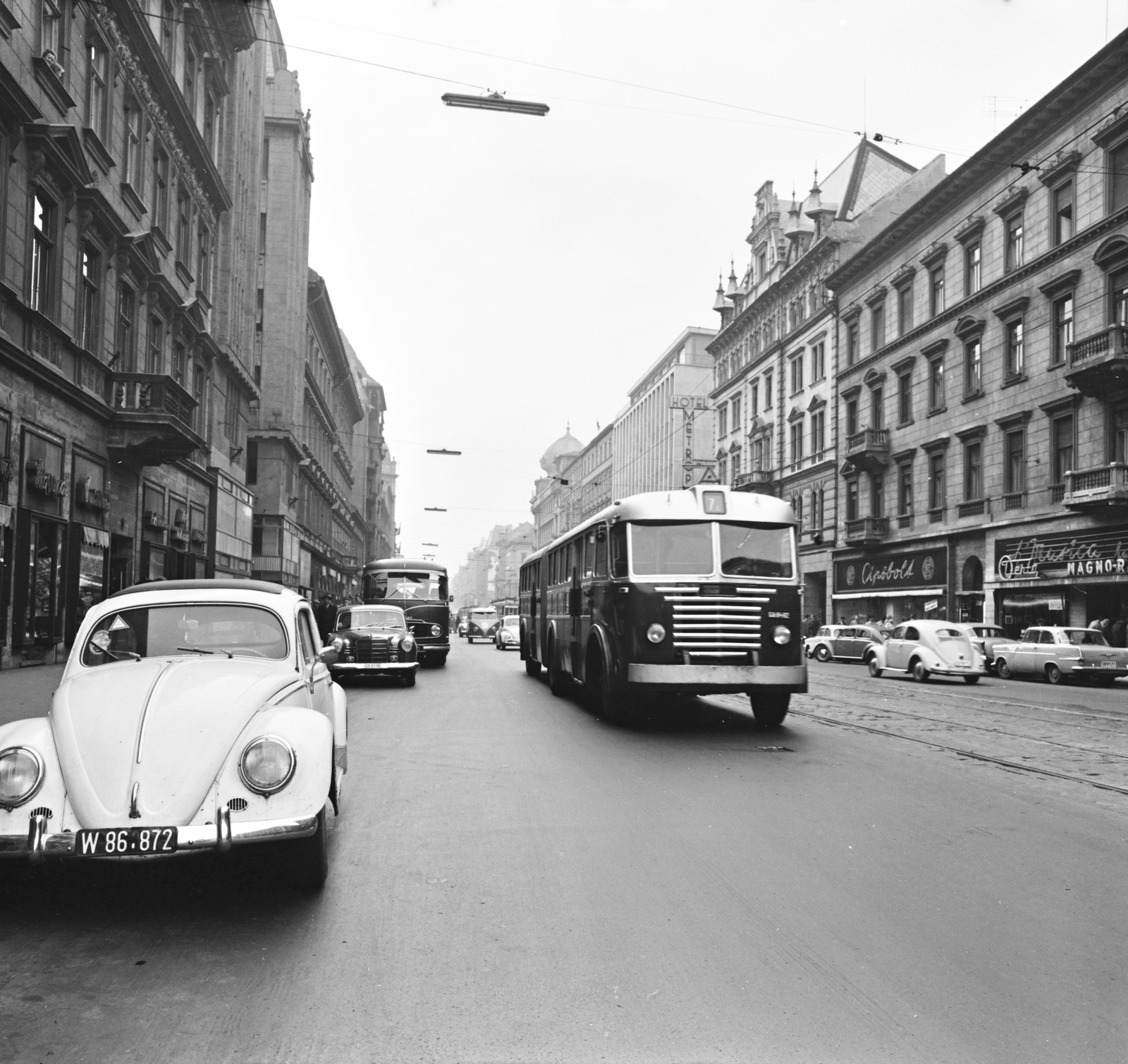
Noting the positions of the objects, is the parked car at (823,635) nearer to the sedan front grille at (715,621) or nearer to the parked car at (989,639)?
the parked car at (989,639)

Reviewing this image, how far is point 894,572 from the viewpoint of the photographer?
43.1 m

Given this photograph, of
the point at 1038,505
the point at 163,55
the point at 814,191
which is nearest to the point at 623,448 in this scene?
the point at 814,191

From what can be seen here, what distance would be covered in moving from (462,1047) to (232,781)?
76.3 inches

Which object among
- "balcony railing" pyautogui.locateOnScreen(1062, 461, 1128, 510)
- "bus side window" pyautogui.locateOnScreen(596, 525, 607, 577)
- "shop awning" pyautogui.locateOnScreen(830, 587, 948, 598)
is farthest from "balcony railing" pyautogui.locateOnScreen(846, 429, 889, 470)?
"bus side window" pyautogui.locateOnScreen(596, 525, 607, 577)

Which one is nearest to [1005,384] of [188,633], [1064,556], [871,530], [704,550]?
[1064,556]

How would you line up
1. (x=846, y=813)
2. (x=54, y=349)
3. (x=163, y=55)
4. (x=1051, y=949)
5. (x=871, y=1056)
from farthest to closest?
(x=163, y=55), (x=54, y=349), (x=846, y=813), (x=1051, y=949), (x=871, y=1056)

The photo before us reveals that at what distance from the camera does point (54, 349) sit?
1978cm

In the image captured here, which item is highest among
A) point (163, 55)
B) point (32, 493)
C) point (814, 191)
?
point (814, 191)

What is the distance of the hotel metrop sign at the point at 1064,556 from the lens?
29516 millimetres

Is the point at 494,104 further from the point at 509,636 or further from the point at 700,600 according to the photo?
the point at 509,636

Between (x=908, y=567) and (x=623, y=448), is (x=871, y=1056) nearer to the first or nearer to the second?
(x=908, y=567)

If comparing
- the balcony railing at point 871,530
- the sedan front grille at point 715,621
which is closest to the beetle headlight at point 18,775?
the sedan front grille at point 715,621

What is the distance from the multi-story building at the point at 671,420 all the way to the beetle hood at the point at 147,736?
62.1 m

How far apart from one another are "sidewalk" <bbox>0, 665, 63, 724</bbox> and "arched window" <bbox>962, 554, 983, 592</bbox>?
2890 cm
